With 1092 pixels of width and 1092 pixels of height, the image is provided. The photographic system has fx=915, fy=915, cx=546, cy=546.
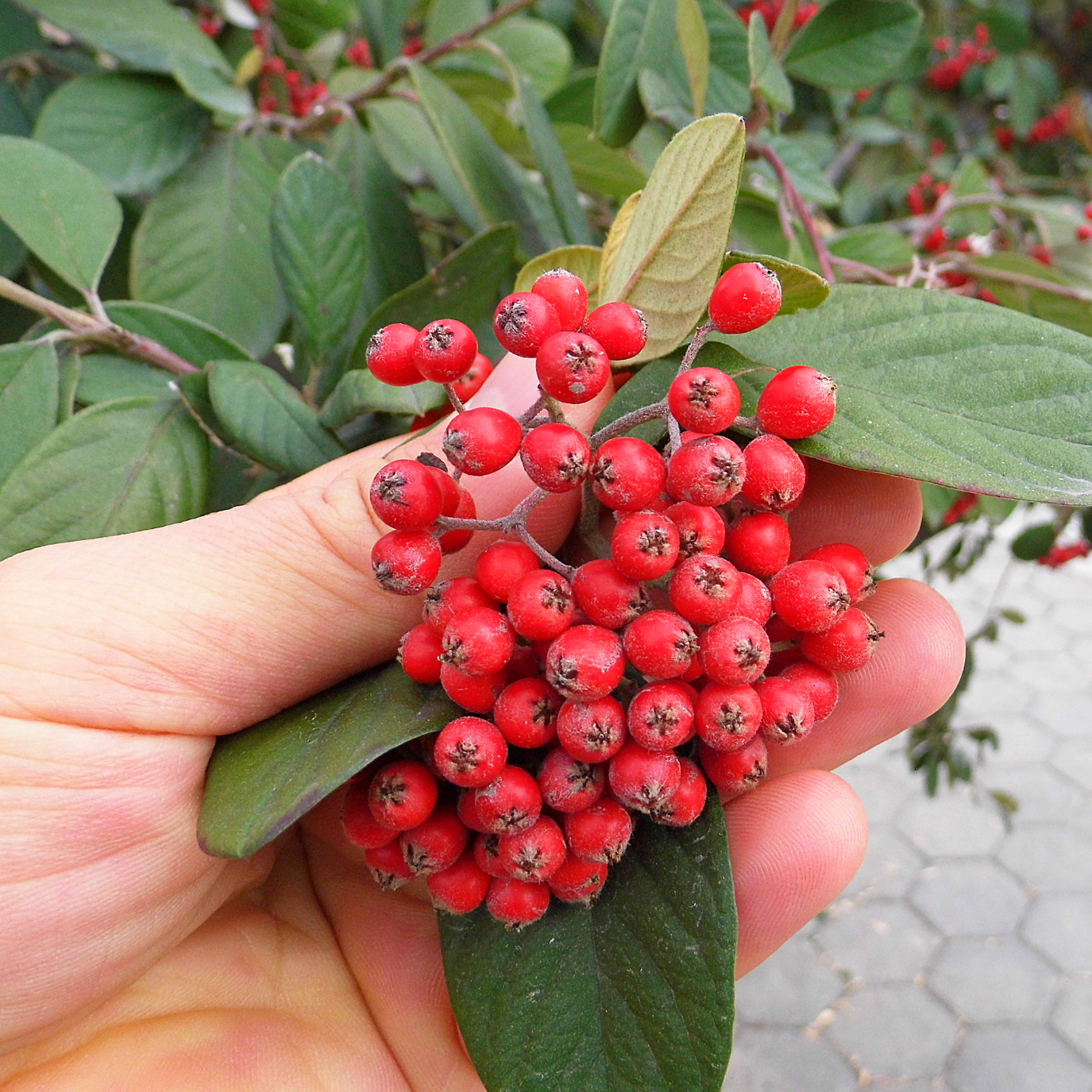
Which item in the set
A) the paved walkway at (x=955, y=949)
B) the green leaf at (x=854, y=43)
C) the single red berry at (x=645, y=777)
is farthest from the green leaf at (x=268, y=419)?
the paved walkway at (x=955, y=949)

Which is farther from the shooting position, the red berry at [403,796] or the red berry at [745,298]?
the red berry at [403,796]

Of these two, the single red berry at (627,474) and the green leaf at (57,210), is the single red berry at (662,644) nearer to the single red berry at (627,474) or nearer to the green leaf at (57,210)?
the single red berry at (627,474)

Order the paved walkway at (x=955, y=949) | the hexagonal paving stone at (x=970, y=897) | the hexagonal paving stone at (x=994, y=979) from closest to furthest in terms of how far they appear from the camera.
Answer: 1. the paved walkway at (x=955, y=949)
2. the hexagonal paving stone at (x=994, y=979)
3. the hexagonal paving stone at (x=970, y=897)

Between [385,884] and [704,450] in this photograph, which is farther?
[385,884]

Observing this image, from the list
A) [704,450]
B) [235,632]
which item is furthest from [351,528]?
[704,450]

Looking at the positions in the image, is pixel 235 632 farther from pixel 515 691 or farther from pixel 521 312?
pixel 521 312
